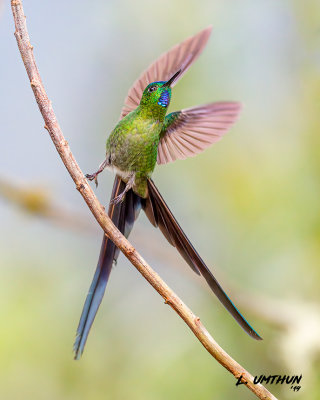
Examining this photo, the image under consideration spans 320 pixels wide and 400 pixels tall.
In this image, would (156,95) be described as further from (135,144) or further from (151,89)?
(135,144)

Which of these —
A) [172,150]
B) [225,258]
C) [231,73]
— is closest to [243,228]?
[225,258]

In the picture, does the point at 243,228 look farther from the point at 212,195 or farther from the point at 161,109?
the point at 161,109

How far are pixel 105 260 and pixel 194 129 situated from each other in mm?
820

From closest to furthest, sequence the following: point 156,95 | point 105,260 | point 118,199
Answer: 1. point 105,260
2. point 118,199
3. point 156,95

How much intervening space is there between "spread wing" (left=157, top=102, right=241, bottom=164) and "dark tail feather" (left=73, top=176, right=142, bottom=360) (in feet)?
1.02

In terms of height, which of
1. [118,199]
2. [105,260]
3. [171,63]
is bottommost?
[105,260]

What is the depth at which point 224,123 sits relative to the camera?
2.58 meters

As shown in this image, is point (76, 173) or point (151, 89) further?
point (151, 89)

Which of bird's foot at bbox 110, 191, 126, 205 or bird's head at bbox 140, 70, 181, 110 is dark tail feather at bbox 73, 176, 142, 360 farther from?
bird's head at bbox 140, 70, 181, 110

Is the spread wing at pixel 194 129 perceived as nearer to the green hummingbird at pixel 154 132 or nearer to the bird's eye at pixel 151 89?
the green hummingbird at pixel 154 132

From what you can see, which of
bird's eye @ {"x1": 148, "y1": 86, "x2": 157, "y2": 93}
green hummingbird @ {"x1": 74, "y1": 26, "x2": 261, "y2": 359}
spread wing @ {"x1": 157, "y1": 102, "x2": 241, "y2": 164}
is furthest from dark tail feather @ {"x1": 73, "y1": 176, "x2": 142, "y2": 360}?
bird's eye @ {"x1": 148, "y1": 86, "x2": 157, "y2": 93}

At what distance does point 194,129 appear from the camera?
271 cm

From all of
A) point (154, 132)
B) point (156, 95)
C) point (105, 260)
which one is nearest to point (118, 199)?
point (105, 260)

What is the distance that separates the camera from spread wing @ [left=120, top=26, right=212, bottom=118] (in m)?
2.60
